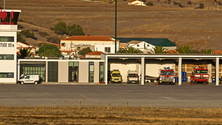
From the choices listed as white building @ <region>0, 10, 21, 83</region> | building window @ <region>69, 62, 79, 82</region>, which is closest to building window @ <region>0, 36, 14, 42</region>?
white building @ <region>0, 10, 21, 83</region>

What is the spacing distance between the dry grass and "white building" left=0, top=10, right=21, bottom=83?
32.6 meters

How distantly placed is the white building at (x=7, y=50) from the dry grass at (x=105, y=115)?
3257 cm

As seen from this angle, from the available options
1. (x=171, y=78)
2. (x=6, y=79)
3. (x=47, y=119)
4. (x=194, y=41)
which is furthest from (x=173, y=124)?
(x=194, y=41)

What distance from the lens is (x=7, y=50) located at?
197 feet

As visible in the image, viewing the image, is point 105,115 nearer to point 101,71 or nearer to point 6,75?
point 6,75

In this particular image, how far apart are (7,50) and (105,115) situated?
39.0 meters

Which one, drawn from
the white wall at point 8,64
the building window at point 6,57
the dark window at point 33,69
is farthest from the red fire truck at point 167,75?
the building window at point 6,57

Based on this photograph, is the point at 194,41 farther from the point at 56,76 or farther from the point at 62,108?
the point at 62,108

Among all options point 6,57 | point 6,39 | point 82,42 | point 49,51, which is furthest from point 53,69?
point 82,42

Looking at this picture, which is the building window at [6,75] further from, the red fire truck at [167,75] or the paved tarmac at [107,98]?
the red fire truck at [167,75]

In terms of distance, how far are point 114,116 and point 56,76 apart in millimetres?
39659

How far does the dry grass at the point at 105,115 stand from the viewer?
923 inches

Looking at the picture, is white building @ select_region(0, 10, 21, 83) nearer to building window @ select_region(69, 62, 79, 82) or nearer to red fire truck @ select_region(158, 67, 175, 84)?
building window @ select_region(69, 62, 79, 82)

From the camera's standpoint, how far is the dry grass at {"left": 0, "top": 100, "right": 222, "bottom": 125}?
23438 mm
